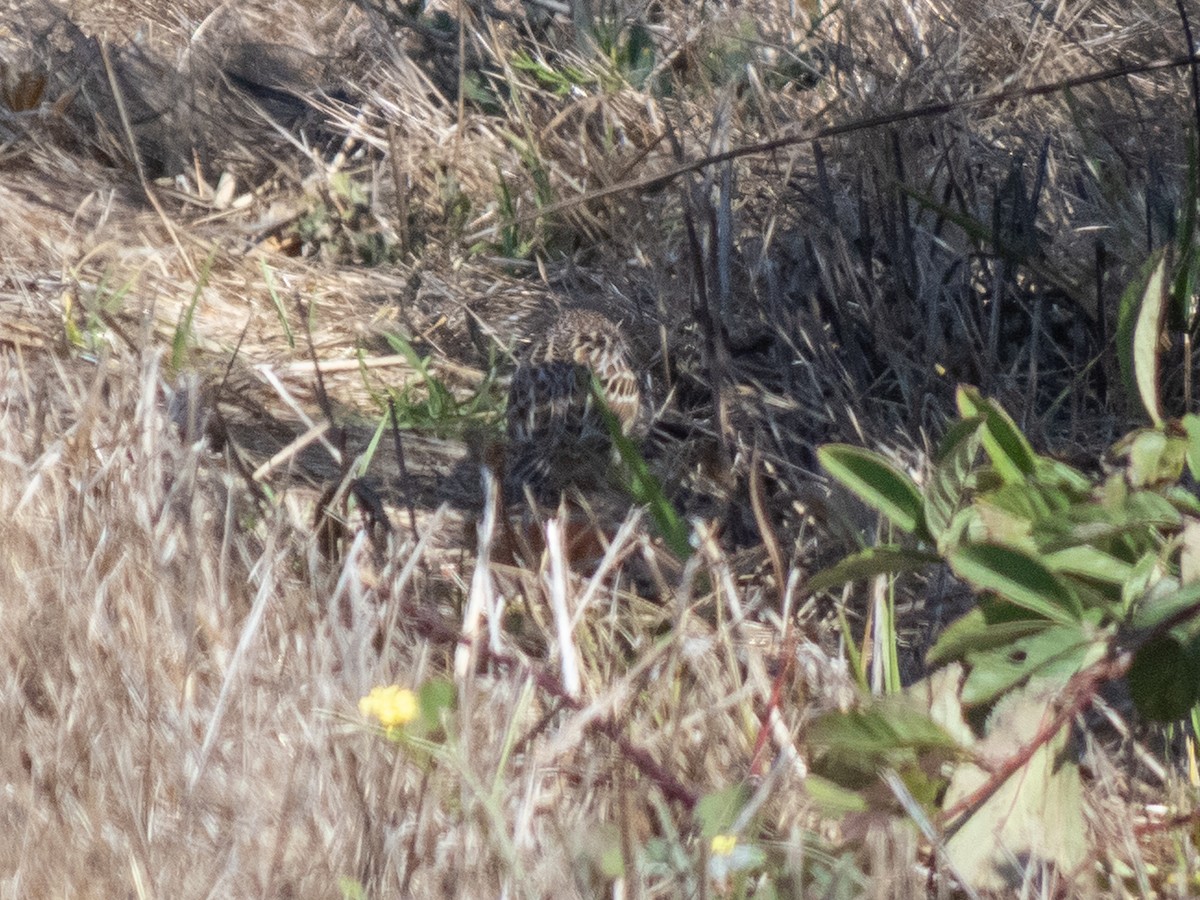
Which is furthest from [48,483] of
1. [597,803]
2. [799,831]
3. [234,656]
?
[799,831]

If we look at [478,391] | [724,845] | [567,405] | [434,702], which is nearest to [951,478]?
[724,845]

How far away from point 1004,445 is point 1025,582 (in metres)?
0.28

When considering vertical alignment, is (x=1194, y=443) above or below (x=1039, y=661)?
above

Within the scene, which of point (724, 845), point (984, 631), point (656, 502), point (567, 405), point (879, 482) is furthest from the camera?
point (567, 405)

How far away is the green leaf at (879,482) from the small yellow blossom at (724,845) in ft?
2.12

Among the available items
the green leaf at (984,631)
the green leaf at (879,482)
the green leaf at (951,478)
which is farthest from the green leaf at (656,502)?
the green leaf at (984,631)

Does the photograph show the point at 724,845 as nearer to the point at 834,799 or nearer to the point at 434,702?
the point at 834,799

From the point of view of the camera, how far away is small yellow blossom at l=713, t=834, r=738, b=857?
5.80 feet

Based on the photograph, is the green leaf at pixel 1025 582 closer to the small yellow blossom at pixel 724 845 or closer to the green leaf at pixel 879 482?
the green leaf at pixel 879 482

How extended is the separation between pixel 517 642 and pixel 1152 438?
1099 mm

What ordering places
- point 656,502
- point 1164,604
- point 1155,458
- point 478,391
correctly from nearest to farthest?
point 1164,604, point 1155,458, point 656,502, point 478,391

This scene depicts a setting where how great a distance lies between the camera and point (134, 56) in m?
6.54

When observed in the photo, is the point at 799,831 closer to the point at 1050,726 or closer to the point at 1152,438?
the point at 1050,726

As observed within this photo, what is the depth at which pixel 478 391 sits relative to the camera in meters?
4.46
